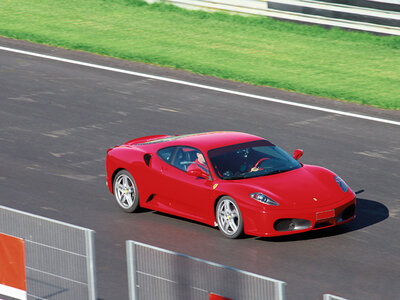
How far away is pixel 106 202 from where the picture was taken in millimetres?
14734

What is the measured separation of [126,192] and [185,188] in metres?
1.22

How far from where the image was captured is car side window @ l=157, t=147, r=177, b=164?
45.6 feet

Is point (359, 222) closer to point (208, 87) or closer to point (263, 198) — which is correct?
point (263, 198)

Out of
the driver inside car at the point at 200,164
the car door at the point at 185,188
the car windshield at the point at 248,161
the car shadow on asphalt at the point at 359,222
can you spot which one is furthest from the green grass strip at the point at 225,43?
the driver inside car at the point at 200,164

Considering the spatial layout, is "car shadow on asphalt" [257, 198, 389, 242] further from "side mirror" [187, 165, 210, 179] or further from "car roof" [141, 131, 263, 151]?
"car roof" [141, 131, 263, 151]

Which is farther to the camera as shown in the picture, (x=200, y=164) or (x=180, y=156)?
(x=180, y=156)

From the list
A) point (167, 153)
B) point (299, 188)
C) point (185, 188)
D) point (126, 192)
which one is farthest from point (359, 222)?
point (126, 192)

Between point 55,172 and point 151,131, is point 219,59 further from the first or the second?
point 55,172

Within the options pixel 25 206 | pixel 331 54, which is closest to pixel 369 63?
pixel 331 54

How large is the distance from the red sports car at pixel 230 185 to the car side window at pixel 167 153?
0.05ft

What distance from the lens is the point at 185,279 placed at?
8125 mm

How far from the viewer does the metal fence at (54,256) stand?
29.2 feet

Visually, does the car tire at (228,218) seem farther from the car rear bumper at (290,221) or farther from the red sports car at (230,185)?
the car rear bumper at (290,221)

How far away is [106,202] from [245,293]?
7356 mm
